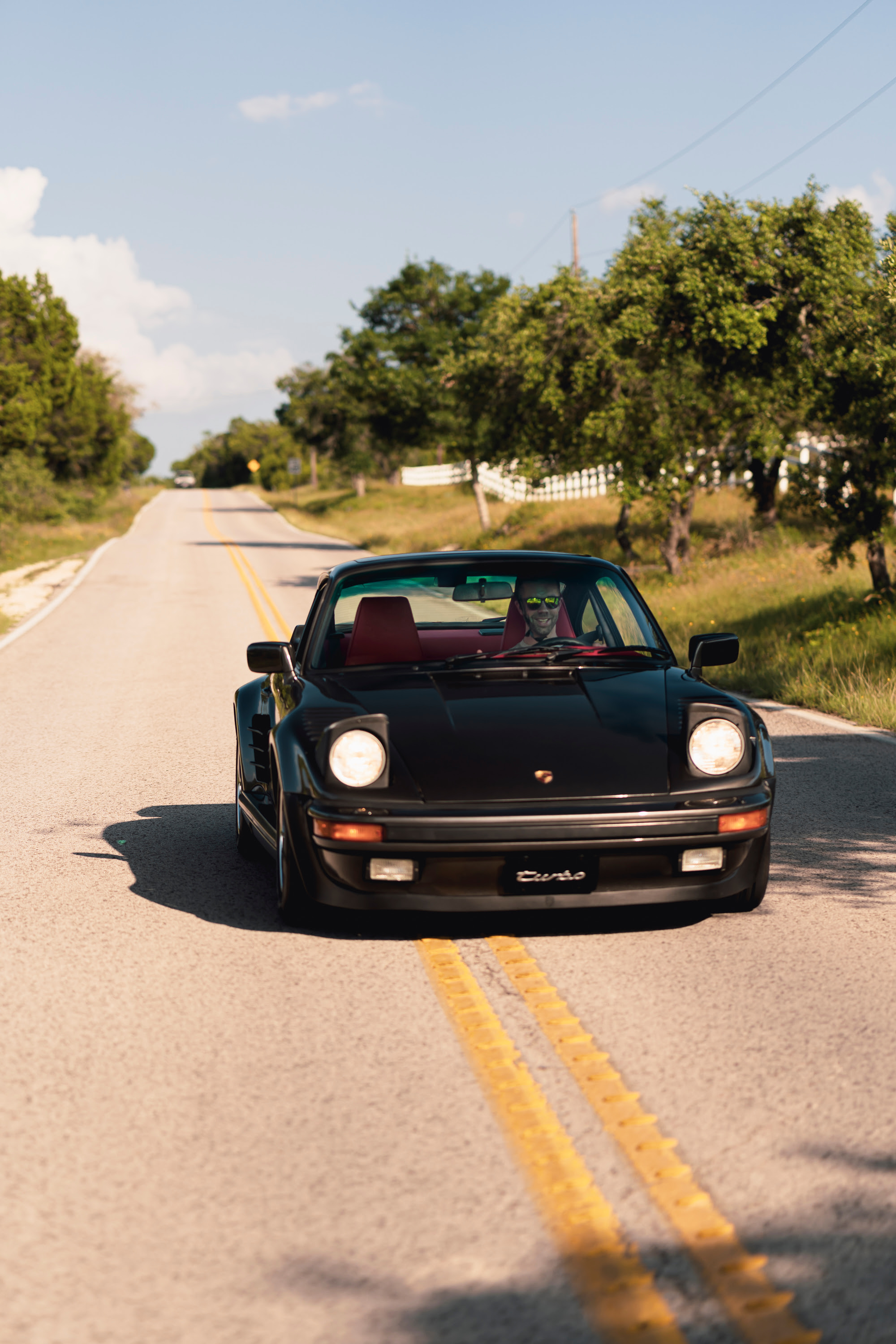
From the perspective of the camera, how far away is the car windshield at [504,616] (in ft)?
20.5

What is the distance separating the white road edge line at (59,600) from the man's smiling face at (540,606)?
13.4 m

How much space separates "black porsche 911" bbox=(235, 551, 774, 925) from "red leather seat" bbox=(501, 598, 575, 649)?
0.49m

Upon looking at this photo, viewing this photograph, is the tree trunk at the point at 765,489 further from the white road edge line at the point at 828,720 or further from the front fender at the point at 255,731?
the front fender at the point at 255,731

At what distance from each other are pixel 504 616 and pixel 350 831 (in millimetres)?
2440

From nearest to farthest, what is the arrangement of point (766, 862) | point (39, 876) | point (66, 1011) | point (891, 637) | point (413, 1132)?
point (413, 1132) < point (66, 1011) < point (766, 862) < point (39, 876) < point (891, 637)

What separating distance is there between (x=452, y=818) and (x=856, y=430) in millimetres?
11995

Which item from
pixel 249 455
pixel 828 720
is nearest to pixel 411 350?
pixel 828 720

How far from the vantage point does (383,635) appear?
6.29 m

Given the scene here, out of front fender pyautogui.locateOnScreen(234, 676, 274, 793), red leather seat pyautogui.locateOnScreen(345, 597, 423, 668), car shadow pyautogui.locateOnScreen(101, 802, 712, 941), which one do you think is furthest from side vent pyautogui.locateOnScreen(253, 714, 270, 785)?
red leather seat pyautogui.locateOnScreen(345, 597, 423, 668)

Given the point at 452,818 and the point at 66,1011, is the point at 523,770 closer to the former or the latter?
the point at 452,818

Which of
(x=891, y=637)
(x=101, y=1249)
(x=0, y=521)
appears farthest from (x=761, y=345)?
(x=0, y=521)

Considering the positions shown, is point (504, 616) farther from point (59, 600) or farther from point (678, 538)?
point (59, 600)

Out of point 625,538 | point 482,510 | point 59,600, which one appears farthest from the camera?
point 482,510

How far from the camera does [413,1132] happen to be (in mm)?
3523
